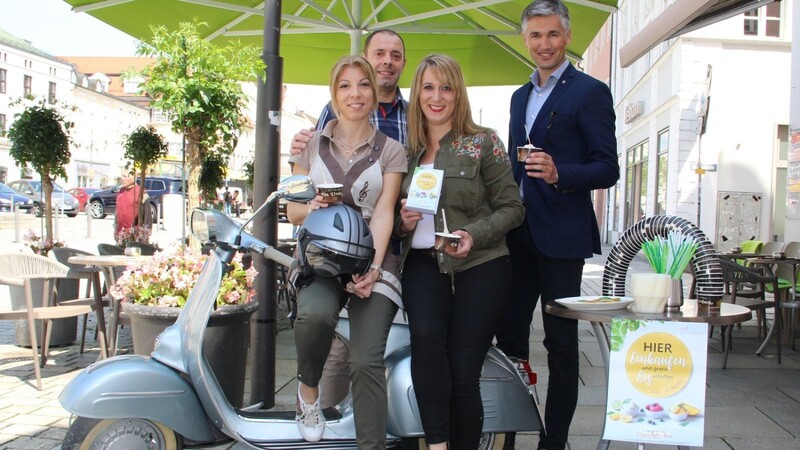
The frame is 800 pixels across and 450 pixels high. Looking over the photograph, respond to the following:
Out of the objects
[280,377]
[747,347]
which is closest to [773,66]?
[747,347]

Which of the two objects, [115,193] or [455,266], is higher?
[115,193]

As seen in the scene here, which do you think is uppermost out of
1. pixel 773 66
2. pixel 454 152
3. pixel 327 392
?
pixel 773 66

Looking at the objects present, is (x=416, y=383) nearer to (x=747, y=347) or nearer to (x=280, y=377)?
(x=280, y=377)

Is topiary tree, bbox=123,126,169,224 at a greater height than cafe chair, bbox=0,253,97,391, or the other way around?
topiary tree, bbox=123,126,169,224

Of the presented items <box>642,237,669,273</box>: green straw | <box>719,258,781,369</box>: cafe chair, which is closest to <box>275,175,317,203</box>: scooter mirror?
<box>642,237,669,273</box>: green straw

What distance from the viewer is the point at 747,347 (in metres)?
6.29

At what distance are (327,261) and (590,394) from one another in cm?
275

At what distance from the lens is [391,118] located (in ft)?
11.3

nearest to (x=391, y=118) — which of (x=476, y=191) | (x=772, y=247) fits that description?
(x=476, y=191)

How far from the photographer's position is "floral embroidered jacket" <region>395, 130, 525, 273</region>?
2791 mm

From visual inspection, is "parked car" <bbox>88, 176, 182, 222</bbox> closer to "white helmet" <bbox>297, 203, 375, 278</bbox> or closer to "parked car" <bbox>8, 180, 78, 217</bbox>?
"parked car" <bbox>8, 180, 78, 217</bbox>

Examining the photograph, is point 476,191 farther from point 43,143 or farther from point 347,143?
point 43,143

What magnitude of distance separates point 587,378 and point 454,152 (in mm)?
2882

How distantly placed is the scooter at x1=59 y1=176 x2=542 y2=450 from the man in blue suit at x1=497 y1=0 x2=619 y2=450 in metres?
0.19
